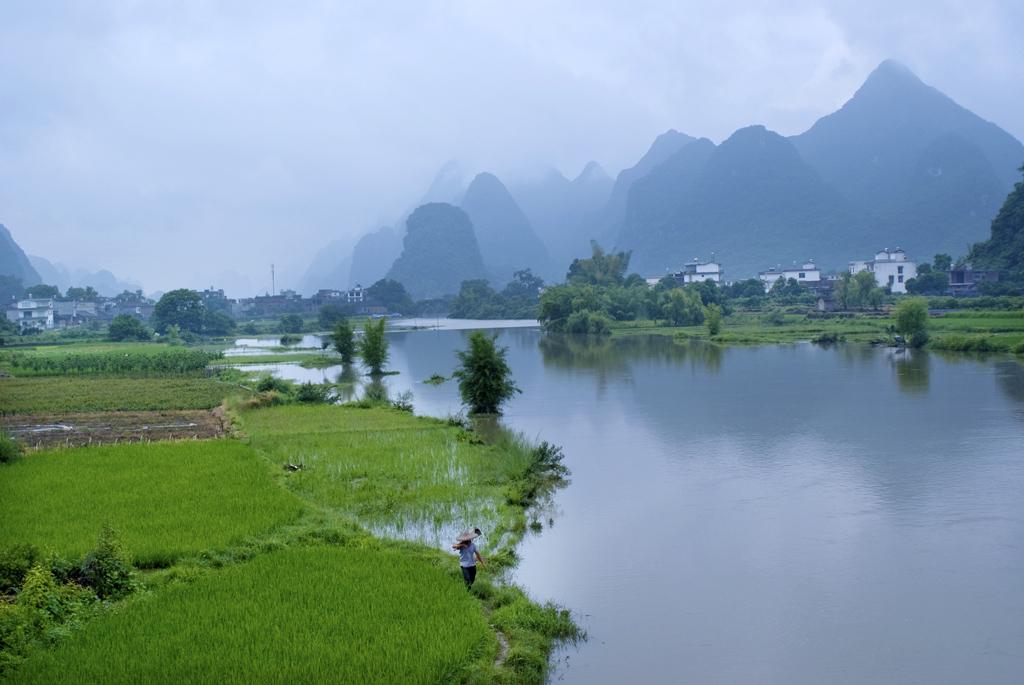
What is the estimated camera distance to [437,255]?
145500mm

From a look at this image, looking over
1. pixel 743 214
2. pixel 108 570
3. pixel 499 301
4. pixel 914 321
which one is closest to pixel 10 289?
pixel 499 301

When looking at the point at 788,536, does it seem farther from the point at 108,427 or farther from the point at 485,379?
the point at 108,427

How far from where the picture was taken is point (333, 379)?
31.6 metres

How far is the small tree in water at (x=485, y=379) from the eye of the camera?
2091 centimetres

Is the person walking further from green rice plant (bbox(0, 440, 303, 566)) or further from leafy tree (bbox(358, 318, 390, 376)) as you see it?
leafy tree (bbox(358, 318, 390, 376))

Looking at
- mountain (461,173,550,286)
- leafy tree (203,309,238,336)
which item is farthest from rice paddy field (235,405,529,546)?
mountain (461,173,550,286)

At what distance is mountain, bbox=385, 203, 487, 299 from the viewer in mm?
140375

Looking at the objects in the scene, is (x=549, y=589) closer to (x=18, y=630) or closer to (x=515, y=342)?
(x=18, y=630)

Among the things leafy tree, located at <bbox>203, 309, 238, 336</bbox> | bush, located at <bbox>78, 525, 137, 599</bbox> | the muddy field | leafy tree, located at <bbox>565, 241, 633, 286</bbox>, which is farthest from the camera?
leafy tree, located at <bbox>565, 241, 633, 286</bbox>

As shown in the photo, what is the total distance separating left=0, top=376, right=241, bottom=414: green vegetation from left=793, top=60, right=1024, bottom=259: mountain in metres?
98.1

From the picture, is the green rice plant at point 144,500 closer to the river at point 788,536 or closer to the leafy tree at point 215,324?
the river at point 788,536

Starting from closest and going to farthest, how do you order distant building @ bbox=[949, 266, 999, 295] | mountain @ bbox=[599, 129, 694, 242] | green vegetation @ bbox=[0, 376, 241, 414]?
green vegetation @ bbox=[0, 376, 241, 414], distant building @ bbox=[949, 266, 999, 295], mountain @ bbox=[599, 129, 694, 242]

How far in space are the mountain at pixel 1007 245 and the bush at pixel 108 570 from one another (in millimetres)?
55931

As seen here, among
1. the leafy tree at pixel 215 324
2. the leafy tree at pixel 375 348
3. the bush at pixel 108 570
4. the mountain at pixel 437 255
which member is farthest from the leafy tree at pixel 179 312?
the mountain at pixel 437 255
